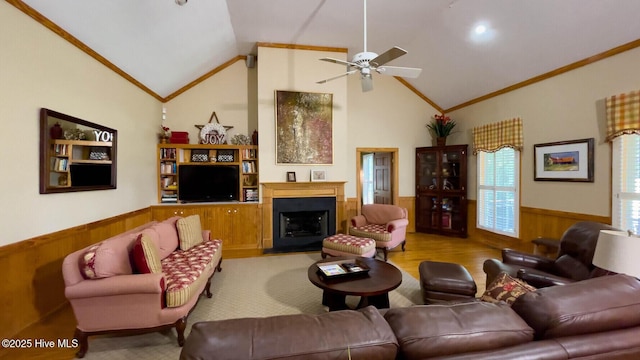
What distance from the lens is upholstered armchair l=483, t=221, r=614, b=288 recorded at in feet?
8.07

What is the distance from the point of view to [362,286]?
254 centimetres

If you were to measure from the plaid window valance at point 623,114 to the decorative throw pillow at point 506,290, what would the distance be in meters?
2.95

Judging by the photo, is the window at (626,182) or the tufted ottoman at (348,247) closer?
the window at (626,182)

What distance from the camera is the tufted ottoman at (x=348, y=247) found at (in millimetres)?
3932

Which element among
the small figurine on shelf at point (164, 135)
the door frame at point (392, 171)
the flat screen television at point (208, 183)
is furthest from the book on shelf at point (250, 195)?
the door frame at point (392, 171)

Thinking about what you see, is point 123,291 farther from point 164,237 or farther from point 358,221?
point 358,221

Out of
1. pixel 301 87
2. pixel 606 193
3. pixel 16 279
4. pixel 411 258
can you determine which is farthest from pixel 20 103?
pixel 606 193

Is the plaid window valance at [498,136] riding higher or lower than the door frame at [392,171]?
higher

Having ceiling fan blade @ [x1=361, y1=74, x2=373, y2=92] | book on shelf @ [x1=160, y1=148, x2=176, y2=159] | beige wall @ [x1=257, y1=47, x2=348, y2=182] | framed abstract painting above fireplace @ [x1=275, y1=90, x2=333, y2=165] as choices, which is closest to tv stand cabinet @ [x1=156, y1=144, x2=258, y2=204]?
book on shelf @ [x1=160, y1=148, x2=176, y2=159]

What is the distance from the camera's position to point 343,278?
272 cm

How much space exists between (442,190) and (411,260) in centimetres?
229

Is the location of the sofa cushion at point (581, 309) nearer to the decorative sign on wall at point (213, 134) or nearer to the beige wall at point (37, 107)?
the beige wall at point (37, 107)

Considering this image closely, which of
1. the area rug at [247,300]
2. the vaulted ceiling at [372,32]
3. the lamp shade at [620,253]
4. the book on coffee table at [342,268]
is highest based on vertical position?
the vaulted ceiling at [372,32]

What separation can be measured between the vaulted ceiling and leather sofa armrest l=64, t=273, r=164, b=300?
2.38m
